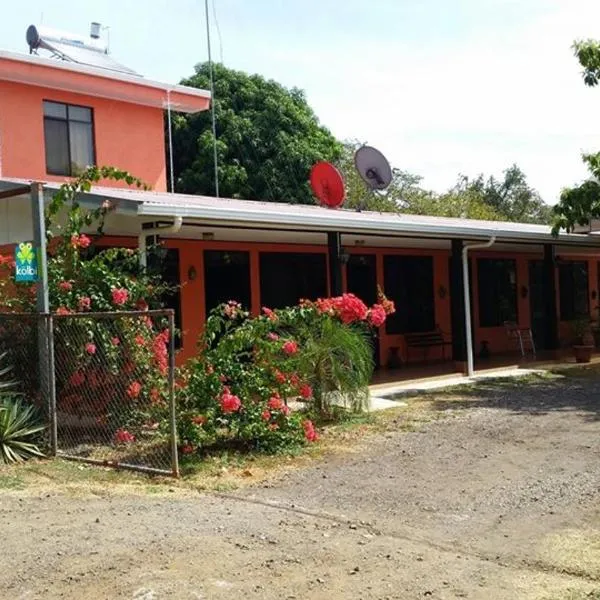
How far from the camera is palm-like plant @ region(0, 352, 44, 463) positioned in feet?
26.0

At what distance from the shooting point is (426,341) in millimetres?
17391

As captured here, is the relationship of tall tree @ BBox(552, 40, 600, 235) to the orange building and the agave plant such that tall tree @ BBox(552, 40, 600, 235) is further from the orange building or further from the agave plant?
the agave plant

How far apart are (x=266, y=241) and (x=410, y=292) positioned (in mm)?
4207

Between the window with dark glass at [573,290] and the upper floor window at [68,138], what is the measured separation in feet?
39.0

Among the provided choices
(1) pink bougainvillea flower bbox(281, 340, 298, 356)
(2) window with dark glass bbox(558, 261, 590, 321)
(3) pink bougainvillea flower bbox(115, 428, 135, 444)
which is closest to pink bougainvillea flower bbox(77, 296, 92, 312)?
(3) pink bougainvillea flower bbox(115, 428, 135, 444)

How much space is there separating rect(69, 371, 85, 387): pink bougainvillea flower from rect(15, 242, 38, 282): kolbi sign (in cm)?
108

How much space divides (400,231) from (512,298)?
25.1 ft

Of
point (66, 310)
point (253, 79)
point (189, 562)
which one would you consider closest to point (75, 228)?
point (66, 310)

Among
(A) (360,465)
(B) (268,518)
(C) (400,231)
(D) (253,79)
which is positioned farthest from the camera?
(D) (253,79)

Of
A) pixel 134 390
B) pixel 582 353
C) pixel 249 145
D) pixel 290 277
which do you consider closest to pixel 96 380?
pixel 134 390

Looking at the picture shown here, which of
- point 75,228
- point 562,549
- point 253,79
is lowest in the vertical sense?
point 562,549

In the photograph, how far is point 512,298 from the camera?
19578mm

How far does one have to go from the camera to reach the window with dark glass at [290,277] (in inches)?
577

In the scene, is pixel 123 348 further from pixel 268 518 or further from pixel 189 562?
pixel 189 562
